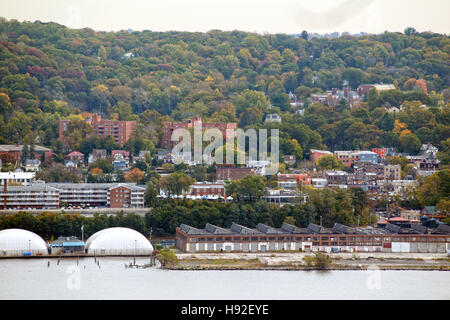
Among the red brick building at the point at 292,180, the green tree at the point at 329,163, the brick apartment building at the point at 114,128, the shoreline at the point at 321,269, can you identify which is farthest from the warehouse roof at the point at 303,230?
the brick apartment building at the point at 114,128

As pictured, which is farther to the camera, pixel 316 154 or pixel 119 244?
pixel 316 154

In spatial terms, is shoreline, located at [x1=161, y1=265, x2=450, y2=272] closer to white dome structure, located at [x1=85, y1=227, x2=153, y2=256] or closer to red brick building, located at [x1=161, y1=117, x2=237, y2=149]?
white dome structure, located at [x1=85, y1=227, x2=153, y2=256]

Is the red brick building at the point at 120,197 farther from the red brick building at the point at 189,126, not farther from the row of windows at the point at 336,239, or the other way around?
the red brick building at the point at 189,126

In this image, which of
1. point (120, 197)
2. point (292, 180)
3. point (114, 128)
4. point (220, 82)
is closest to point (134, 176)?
point (120, 197)

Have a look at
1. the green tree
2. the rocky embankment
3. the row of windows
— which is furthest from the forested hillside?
the rocky embankment

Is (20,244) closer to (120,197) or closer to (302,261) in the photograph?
(120,197)

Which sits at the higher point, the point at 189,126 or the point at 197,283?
the point at 189,126
